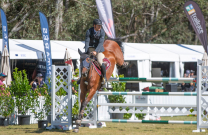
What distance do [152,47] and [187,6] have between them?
3.39m

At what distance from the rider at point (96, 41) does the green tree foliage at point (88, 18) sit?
9.09 meters

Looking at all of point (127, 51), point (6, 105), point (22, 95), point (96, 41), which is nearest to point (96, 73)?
point (96, 41)

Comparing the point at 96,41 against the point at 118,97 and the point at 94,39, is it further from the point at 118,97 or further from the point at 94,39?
the point at 118,97

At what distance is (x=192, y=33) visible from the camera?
2841 centimetres

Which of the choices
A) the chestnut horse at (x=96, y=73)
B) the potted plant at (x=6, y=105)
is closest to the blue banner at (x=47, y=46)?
the potted plant at (x=6, y=105)

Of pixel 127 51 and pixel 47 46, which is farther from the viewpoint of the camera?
pixel 127 51

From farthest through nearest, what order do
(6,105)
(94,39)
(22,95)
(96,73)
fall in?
(22,95) < (6,105) < (94,39) < (96,73)

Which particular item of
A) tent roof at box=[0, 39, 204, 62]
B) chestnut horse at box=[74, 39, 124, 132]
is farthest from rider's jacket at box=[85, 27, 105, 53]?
tent roof at box=[0, 39, 204, 62]

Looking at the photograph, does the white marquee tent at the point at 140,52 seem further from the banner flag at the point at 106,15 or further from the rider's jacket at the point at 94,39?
the rider's jacket at the point at 94,39

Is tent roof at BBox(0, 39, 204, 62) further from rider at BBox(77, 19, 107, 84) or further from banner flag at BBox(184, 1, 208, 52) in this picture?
rider at BBox(77, 19, 107, 84)

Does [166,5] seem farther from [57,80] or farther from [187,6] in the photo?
[57,80]

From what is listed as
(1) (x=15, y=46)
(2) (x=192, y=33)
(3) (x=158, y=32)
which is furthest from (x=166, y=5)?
(1) (x=15, y=46)

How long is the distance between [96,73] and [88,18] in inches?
634

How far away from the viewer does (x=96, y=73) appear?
6496 millimetres
